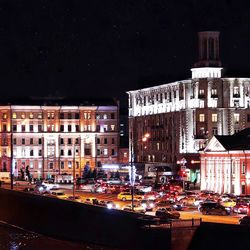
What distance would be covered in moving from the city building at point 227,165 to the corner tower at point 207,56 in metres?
24.9

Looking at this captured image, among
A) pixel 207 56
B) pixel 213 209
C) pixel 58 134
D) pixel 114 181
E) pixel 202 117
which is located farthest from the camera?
pixel 58 134

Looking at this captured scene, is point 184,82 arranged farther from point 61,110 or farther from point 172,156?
point 61,110

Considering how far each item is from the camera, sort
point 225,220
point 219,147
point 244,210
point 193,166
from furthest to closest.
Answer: point 193,166, point 219,147, point 244,210, point 225,220

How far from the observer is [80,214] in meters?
64.9

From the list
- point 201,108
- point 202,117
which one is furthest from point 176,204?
point 202,117

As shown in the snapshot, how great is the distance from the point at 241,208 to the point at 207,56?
216 feet

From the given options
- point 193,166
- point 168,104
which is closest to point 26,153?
point 168,104

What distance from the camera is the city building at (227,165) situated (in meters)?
101

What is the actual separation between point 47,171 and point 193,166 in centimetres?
4176

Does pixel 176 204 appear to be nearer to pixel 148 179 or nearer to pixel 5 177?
pixel 148 179

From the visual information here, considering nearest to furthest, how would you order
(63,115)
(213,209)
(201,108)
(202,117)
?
(213,209) → (201,108) → (202,117) → (63,115)

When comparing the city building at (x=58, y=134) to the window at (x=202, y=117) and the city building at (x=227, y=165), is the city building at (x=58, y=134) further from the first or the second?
the city building at (x=227, y=165)

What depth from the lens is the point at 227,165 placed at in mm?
104688

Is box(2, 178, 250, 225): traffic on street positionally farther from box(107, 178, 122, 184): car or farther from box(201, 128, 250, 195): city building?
box(107, 178, 122, 184): car
